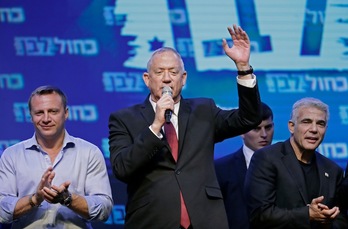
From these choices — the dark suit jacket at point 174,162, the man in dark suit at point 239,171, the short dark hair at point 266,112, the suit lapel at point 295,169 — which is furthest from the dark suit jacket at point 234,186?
the dark suit jacket at point 174,162

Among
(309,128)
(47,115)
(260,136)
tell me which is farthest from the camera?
(260,136)

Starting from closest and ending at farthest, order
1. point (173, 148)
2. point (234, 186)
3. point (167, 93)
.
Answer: point (167, 93)
point (173, 148)
point (234, 186)

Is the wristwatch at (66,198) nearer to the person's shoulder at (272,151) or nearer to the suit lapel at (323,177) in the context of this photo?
the person's shoulder at (272,151)

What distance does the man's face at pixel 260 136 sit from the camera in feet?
17.3

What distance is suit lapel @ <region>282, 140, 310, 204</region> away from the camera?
435 cm

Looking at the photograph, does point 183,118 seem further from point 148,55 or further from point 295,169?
point 148,55

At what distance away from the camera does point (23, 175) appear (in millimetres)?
4320

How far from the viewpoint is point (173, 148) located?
3.92 m

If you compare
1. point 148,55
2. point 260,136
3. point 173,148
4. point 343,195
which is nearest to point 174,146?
point 173,148

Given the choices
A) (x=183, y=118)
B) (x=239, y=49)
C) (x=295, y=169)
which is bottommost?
(x=295, y=169)

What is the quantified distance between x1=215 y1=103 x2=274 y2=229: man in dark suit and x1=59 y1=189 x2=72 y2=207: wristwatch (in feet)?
4.49

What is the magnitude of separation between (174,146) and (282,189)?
0.78 m

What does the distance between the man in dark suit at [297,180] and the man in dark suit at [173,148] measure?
0.48m

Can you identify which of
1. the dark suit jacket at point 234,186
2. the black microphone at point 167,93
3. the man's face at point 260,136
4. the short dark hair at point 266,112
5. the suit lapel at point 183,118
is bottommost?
the dark suit jacket at point 234,186
